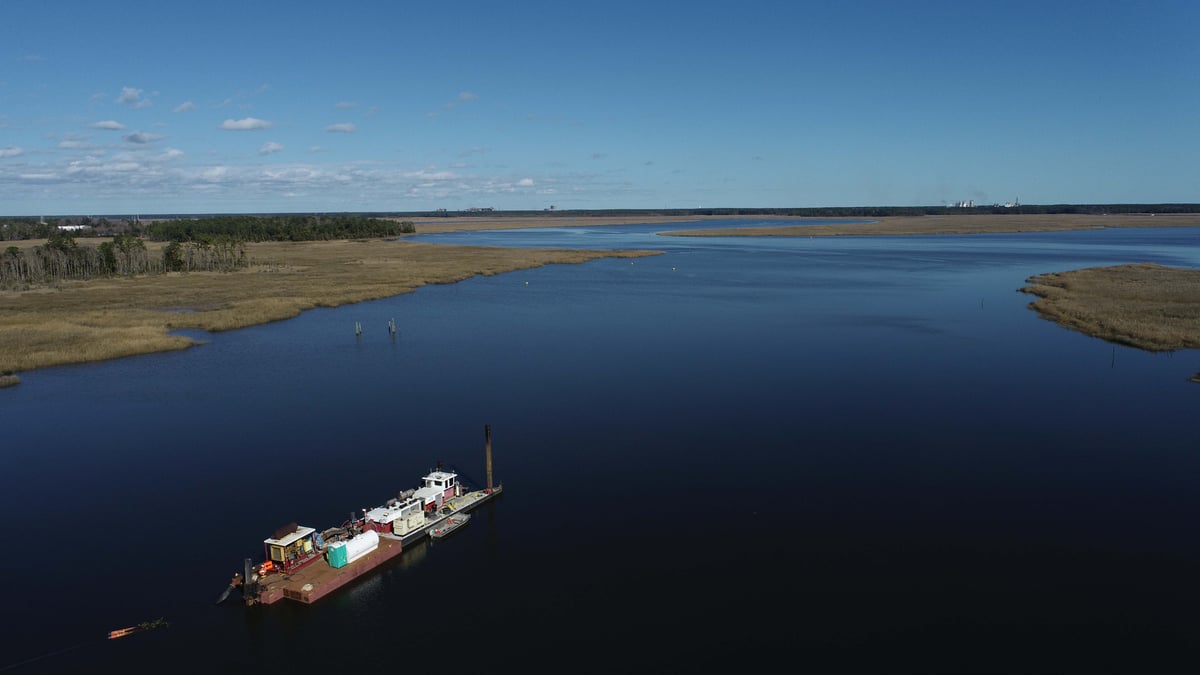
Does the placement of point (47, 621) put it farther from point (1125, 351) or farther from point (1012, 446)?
point (1125, 351)

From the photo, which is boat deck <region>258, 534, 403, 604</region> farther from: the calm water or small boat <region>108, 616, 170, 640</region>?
small boat <region>108, 616, 170, 640</region>

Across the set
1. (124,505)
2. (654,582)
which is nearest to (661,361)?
(654,582)

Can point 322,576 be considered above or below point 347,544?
below

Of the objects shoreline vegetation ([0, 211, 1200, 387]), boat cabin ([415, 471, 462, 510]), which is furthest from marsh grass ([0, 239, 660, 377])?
boat cabin ([415, 471, 462, 510])

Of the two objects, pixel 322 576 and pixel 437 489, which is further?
pixel 437 489

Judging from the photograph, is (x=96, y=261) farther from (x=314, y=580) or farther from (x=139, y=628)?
(x=314, y=580)

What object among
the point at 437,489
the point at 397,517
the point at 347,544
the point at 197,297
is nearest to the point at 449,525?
the point at 437,489

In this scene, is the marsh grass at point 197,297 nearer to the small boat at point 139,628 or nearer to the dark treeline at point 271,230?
the small boat at point 139,628
